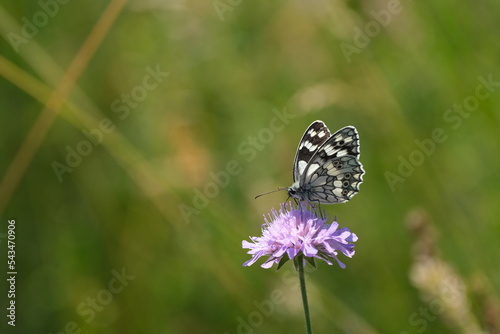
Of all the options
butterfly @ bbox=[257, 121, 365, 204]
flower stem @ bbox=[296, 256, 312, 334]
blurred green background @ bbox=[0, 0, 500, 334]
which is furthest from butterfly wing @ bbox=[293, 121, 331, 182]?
blurred green background @ bbox=[0, 0, 500, 334]

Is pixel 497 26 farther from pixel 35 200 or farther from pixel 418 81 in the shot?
pixel 35 200

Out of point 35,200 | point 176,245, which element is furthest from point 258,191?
point 35,200

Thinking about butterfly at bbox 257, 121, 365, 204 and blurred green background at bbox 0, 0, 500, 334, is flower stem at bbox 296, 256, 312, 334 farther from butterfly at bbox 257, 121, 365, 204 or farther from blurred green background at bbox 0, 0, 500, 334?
blurred green background at bbox 0, 0, 500, 334

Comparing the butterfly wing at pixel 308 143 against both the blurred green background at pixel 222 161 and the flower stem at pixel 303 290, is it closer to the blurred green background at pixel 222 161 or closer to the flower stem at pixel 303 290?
the flower stem at pixel 303 290

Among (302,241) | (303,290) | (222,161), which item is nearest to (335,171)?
(302,241)

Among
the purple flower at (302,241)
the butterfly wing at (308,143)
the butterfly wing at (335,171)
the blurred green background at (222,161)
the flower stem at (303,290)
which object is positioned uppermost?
the blurred green background at (222,161)

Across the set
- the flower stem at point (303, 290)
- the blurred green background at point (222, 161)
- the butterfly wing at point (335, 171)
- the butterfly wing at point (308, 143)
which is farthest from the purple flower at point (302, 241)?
the blurred green background at point (222, 161)

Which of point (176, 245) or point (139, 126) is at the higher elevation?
point (139, 126)
